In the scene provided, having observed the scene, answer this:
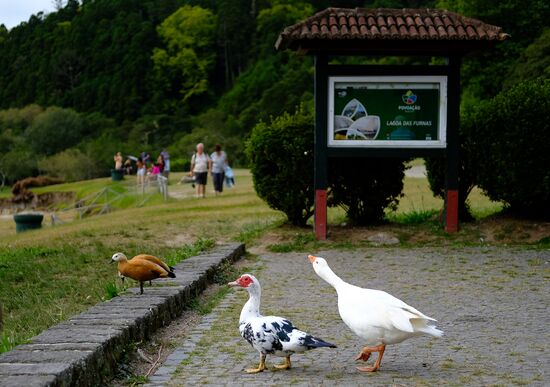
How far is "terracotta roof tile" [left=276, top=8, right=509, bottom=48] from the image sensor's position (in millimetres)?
13836

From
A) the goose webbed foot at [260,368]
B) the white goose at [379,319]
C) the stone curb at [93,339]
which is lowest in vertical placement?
the goose webbed foot at [260,368]

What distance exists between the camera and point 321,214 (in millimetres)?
14250

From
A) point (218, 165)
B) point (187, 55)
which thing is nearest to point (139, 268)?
point (218, 165)

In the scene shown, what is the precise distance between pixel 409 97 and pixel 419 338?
784 centimetres

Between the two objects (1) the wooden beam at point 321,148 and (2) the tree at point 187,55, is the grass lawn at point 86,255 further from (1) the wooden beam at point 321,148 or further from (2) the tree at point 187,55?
(2) the tree at point 187,55

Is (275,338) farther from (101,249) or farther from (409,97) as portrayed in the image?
(409,97)

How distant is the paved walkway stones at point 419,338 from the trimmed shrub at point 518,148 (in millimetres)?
1320

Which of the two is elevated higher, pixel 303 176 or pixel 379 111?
pixel 379 111

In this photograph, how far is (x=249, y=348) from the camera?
273 inches

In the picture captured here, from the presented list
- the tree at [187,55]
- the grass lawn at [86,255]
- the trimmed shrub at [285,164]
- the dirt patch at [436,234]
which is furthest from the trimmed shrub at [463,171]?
the tree at [187,55]

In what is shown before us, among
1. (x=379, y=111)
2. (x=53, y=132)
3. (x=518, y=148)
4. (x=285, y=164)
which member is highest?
(x=53, y=132)

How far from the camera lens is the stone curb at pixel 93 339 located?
4.99 m

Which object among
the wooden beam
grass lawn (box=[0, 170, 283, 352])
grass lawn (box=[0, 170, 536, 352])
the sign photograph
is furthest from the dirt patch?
the sign photograph

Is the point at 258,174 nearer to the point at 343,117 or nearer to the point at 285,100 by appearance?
the point at 343,117
